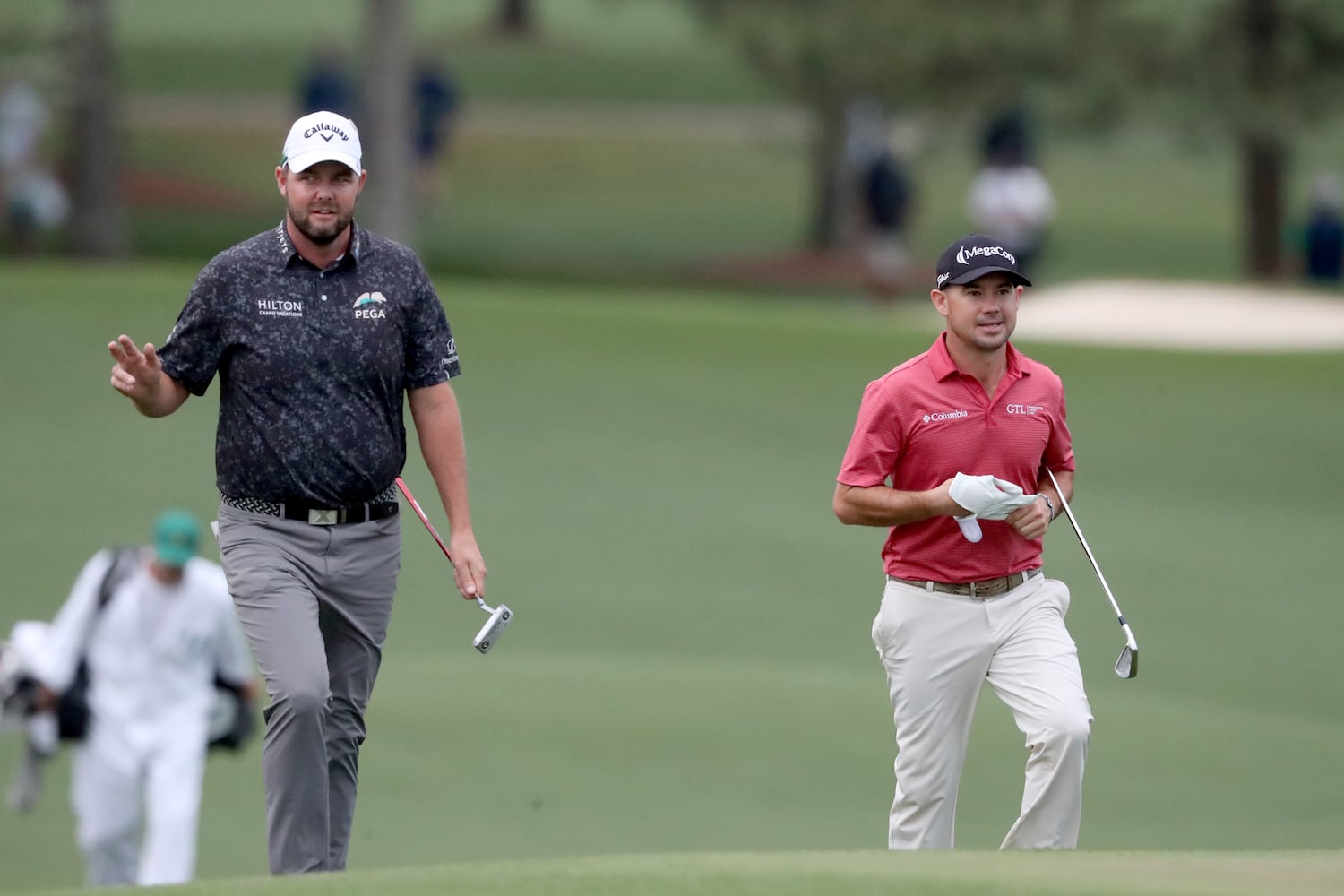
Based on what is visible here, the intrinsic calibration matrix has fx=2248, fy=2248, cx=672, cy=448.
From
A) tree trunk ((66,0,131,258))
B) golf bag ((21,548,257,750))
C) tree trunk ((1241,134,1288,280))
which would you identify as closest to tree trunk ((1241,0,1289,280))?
tree trunk ((1241,134,1288,280))

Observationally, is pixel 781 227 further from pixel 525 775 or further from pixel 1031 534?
pixel 1031 534

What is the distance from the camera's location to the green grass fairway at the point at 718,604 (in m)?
12.3

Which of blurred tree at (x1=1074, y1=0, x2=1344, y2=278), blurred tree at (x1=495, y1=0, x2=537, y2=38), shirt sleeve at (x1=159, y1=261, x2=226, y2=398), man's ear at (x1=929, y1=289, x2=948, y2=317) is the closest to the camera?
shirt sleeve at (x1=159, y1=261, x2=226, y2=398)

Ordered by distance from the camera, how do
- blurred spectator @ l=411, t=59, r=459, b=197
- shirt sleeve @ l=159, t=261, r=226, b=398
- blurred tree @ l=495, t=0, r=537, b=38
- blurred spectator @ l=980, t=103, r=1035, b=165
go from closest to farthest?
1. shirt sleeve @ l=159, t=261, r=226, b=398
2. blurred spectator @ l=980, t=103, r=1035, b=165
3. blurred spectator @ l=411, t=59, r=459, b=197
4. blurred tree @ l=495, t=0, r=537, b=38

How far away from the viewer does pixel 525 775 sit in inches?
525

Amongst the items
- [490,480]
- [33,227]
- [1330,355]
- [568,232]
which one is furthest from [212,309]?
[568,232]

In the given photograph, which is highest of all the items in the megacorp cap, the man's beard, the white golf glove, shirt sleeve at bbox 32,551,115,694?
the man's beard

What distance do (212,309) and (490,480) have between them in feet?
44.4

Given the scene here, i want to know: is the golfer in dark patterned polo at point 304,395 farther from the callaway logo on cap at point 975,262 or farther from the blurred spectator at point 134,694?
the blurred spectator at point 134,694

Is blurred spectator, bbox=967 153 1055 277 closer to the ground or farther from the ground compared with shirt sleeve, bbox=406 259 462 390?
closer to the ground

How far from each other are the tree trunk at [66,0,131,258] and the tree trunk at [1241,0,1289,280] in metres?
15.0

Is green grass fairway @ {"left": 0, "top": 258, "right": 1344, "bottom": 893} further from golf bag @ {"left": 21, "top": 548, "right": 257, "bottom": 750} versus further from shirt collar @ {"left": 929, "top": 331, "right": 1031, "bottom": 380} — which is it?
shirt collar @ {"left": 929, "top": 331, "right": 1031, "bottom": 380}

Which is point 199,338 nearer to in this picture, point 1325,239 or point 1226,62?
point 1226,62

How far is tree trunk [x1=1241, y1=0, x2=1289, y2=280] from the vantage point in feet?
92.1
